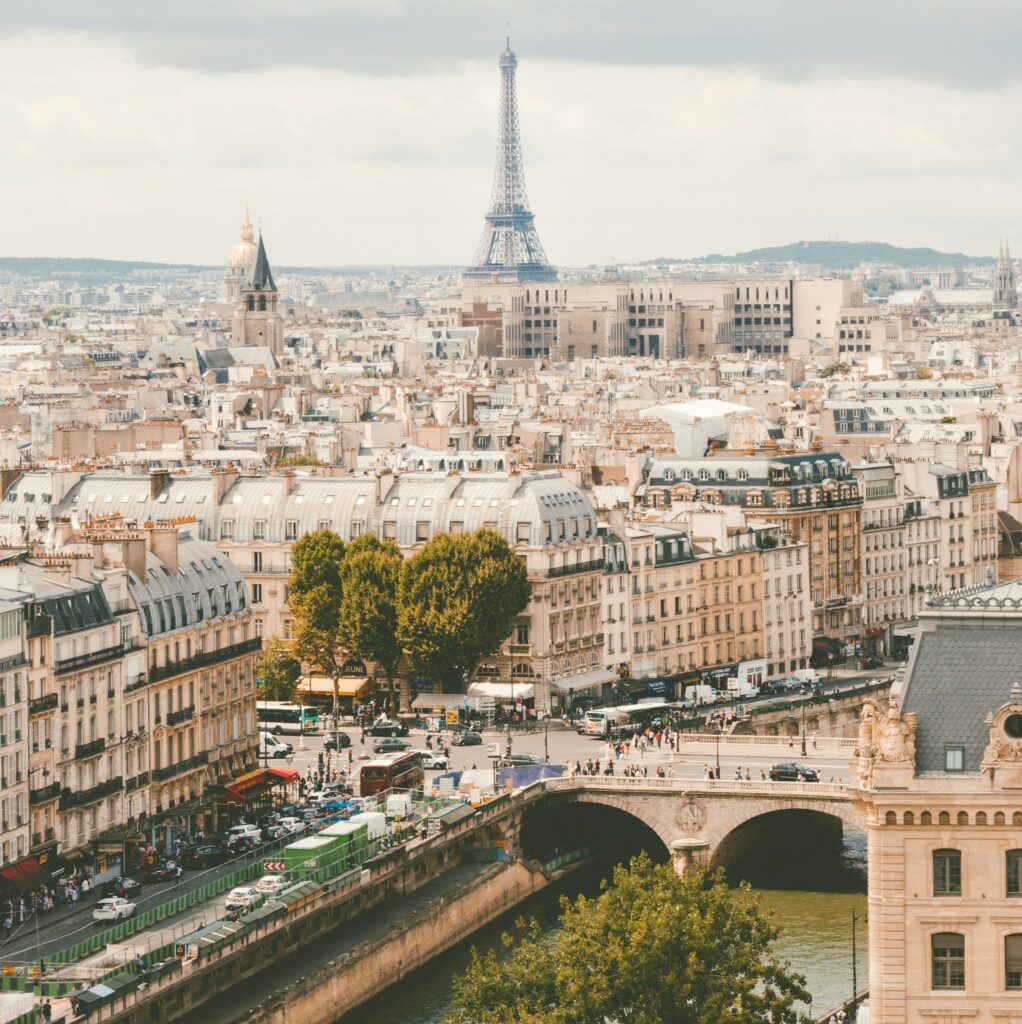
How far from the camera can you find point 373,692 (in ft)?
306

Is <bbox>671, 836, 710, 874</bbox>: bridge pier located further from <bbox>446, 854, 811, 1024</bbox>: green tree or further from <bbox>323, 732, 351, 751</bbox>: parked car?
<bbox>446, 854, 811, 1024</bbox>: green tree

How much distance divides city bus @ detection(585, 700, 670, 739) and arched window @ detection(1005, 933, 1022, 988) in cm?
4638

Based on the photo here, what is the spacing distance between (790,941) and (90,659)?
16.0 meters

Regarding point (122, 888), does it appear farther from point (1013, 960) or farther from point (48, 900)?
point (1013, 960)

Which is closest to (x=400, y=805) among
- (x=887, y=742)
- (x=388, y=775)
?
(x=388, y=775)

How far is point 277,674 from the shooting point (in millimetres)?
90562

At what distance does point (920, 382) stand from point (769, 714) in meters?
96.0

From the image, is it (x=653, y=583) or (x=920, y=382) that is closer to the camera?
(x=653, y=583)

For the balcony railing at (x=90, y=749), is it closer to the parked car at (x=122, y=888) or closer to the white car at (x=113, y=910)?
the parked car at (x=122, y=888)

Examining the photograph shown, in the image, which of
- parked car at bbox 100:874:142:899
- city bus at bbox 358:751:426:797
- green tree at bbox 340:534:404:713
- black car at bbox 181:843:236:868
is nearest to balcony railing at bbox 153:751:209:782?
black car at bbox 181:843:236:868

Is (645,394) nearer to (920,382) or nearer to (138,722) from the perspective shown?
(920,382)

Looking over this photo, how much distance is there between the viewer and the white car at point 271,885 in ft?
204

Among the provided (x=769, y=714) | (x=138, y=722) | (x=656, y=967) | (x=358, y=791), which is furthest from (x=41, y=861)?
(x=769, y=714)

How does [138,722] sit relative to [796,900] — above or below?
above
